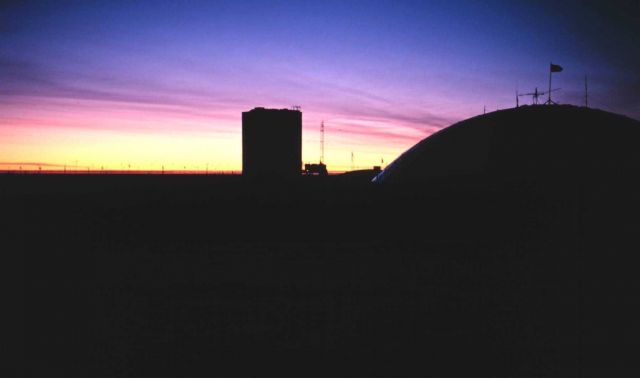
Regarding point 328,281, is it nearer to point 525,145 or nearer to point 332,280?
point 332,280

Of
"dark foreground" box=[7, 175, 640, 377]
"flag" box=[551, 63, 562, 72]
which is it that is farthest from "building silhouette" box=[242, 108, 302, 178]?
"dark foreground" box=[7, 175, 640, 377]

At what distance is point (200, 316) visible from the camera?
2637mm

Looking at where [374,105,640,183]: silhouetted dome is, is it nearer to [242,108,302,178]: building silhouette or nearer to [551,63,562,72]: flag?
[551,63,562,72]: flag

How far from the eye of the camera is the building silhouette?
230 feet

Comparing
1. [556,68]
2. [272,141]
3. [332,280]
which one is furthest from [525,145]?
[272,141]

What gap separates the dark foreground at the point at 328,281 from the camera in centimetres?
241

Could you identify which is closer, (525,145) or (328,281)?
(328,281)

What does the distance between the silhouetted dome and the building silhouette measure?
5524cm

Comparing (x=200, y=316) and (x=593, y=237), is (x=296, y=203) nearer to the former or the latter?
(x=200, y=316)

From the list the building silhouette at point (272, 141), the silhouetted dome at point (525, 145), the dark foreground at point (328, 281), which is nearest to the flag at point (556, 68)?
the silhouetted dome at point (525, 145)

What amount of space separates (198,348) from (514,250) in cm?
257

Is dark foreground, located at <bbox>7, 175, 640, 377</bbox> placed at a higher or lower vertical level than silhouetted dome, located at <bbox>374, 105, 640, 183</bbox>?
lower

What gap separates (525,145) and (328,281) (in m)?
12.9

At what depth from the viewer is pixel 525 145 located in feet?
44.0
